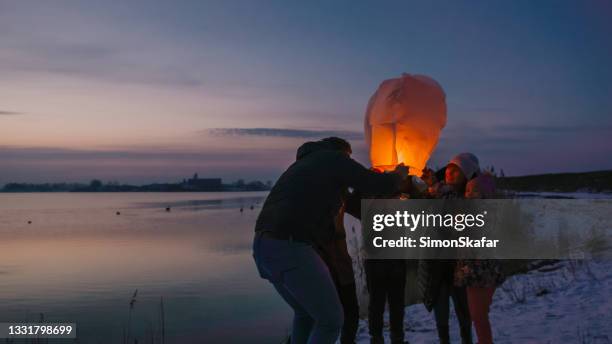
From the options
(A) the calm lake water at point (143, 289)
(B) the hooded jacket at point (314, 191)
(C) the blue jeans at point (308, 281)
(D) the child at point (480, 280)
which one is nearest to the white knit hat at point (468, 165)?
(D) the child at point (480, 280)

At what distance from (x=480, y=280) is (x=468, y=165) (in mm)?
1033

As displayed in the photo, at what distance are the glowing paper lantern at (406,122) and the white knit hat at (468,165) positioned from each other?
0.47m

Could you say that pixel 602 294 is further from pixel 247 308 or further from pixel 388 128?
pixel 247 308

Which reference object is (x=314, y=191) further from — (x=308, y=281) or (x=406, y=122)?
(x=406, y=122)

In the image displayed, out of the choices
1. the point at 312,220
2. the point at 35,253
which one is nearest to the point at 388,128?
the point at 312,220

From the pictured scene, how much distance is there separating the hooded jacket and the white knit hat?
5.50 ft

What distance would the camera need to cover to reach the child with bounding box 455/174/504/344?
4766 mm

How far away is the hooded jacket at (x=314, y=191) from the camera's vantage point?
3.57 meters

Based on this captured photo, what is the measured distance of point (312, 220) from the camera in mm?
3607

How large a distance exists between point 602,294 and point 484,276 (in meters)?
3.67

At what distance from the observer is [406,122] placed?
5.55 metres

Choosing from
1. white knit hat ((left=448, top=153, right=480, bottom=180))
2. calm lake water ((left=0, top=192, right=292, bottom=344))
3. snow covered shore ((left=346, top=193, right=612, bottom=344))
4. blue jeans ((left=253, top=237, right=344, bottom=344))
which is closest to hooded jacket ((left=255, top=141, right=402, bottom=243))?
blue jeans ((left=253, top=237, right=344, bottom=344))

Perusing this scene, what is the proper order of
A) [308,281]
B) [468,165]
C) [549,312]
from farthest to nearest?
[549,312], [468,165], [308,281]

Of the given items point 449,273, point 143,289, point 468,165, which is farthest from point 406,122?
point 143,289
